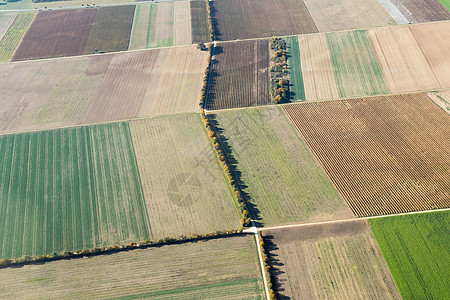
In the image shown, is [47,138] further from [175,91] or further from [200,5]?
[200,5]

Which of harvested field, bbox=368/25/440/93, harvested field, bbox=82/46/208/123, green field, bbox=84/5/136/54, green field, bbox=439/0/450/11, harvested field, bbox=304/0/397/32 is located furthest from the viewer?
green field, bbox=439/0/450/11

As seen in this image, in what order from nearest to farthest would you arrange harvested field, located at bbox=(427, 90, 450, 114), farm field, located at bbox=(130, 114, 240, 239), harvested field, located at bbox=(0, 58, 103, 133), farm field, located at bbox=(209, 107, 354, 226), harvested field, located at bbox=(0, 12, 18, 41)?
farm field, located at bbox=(130, 114, 240, 239) → farm field, located at bbox=(209, 107, 354, 226) → harvested field, located at bbox=(427, 90, 450, 114) → harvested field, located at bbox=(0, 58, 103, 133) → harvested field, located at bbox=(0, 12, 18, 41)

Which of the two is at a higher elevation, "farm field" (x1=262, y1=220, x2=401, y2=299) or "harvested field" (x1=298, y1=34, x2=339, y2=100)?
"harvested field" (x1=298, y1=34, x2=339, y2=100)

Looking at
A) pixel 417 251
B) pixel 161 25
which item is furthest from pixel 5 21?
pixel 417 251

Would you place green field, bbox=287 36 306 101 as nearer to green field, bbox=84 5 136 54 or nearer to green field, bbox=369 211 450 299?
green field, bbox=369 211 450 299

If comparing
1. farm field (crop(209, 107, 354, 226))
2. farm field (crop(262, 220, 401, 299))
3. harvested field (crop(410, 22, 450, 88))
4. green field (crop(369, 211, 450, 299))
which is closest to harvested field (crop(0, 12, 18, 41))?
farm field (crop(209, 107, 354, 226))

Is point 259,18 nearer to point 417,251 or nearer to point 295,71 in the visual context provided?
point 295,71

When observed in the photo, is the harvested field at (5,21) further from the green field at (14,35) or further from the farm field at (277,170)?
the farm field at (277,170)
